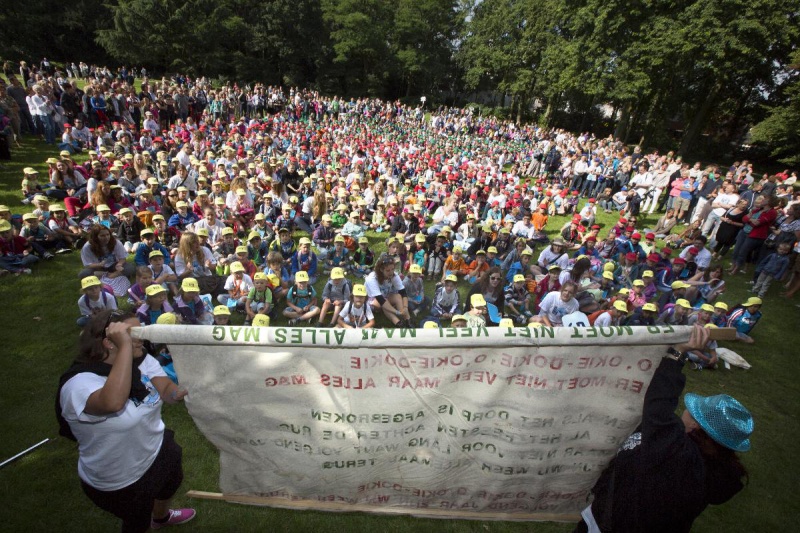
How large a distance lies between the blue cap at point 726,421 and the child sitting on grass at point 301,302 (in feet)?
22.2

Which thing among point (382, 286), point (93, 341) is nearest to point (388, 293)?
point (382, 286)

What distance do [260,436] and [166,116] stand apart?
22.9 meters

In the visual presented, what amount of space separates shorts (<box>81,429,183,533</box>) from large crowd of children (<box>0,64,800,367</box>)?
3237 mm

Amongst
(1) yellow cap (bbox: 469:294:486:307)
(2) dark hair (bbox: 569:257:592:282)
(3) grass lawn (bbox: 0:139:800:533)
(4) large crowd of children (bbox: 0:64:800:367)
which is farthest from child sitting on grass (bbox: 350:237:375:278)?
(2) dark hair (bbox: 569:257:592:282)

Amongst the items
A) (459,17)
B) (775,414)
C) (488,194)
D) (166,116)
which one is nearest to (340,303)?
(775,414)

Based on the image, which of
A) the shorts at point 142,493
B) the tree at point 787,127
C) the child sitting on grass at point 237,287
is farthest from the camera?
the tree at point 787,127

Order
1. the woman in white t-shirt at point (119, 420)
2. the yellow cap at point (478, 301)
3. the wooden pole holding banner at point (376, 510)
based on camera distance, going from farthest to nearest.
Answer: the yellow cap at point (478, 301) < the wooden pole holding banner at point (376, 510) < the woman in white t-shirt at point (119, 420)

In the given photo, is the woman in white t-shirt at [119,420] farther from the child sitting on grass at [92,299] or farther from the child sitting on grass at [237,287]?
the child sitting on grass at [237,287]

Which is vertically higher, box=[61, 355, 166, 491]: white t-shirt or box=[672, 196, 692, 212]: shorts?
box=[672, 196, 692, 212]: shorts

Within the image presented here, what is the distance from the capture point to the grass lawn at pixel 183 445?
403 cm

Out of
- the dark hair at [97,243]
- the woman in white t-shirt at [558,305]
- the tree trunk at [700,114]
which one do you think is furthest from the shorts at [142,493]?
the tree trunk at [700,114]

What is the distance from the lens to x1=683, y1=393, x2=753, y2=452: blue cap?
2.25 meters

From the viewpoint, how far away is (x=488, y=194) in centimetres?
1634

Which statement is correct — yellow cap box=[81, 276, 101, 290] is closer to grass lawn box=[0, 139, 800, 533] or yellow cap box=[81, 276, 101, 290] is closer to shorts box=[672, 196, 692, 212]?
grass lawn box=[0, 139, 800, 533]
